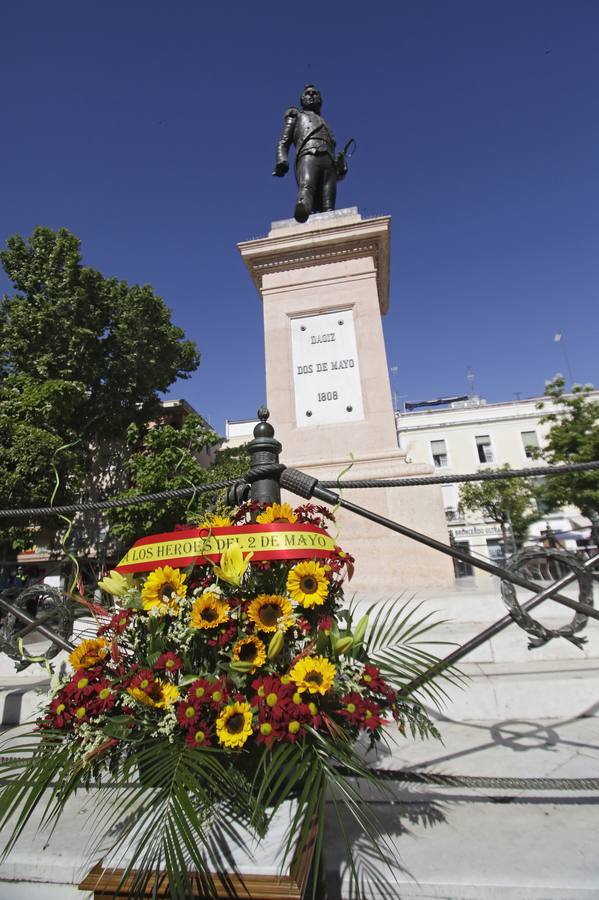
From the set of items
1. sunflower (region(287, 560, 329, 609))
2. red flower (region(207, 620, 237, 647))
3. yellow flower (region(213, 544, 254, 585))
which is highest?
yellow flower (region(213, 544, 254, 585))

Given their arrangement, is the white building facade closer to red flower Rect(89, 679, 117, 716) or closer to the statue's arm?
the statue's arm

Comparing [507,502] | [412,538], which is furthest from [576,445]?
[412,538]

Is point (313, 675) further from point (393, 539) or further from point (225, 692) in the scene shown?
point (393, 539)

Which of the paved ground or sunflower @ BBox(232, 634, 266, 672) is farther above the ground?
sunflower @ BBox(232, 634, 266, 672)

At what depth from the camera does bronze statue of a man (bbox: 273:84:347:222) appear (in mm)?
7723

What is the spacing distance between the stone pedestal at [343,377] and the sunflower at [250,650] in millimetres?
3795

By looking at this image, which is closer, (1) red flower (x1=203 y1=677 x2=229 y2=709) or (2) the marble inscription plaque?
(1) red flower (x1=203 y1=677 x2=229 y2=709)

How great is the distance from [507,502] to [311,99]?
103ft

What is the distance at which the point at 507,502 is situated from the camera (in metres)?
34.1

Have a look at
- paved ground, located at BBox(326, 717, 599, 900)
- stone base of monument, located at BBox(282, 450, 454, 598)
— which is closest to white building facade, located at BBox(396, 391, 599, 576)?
stone base of monument, located at BBox(282, 450, 454, 598)

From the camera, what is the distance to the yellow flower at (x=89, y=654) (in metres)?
1.41

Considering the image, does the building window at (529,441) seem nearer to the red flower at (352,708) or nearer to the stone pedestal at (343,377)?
the stone pedestal at (343,377)

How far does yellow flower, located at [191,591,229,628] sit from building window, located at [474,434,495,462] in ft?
137

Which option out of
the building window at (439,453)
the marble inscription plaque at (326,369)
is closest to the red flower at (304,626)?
the marble inscription plaque at (326,369)
